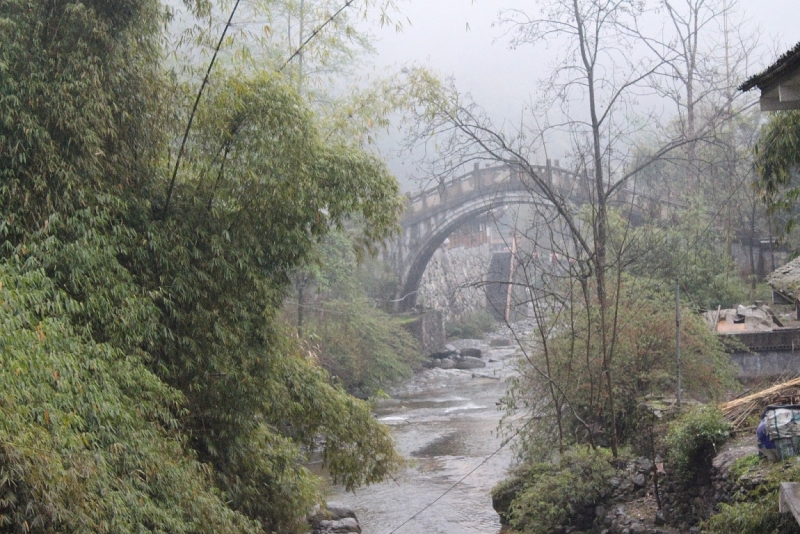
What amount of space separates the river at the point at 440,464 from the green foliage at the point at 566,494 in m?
1.19

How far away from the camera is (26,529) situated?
306 centimetres

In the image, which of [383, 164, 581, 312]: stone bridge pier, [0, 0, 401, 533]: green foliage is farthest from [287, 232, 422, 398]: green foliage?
[0, 0, 401, 533]: green foliage

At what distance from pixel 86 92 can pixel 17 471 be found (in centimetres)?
318

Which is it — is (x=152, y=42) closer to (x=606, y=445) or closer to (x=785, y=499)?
(x=785, y=499)

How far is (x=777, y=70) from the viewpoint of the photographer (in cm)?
442

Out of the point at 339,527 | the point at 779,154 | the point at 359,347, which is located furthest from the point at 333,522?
the point at 359,347

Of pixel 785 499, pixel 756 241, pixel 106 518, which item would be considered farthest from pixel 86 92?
pixel 756 241

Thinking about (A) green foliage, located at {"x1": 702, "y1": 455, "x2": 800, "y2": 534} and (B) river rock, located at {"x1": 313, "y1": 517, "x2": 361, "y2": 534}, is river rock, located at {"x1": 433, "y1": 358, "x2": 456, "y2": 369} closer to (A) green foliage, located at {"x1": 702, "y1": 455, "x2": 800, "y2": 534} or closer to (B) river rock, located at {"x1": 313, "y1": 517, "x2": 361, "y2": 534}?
(B) river rock, located at {"x1": 313, "y1": 517, "x2": 361, "y2": 534}

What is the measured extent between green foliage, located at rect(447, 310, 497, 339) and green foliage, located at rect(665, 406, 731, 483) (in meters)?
20.9

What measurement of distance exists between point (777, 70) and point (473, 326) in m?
24.2

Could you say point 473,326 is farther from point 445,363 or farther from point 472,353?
point 445,363

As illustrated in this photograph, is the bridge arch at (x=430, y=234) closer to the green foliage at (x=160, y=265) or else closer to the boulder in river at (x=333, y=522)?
the boulder in river at (x=333, y=522)

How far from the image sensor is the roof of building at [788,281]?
19.2 feet

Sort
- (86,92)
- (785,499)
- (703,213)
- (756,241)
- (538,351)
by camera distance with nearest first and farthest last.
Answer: (785,499) < (86,92) < (538,351) < (703,213) < (756,241)
